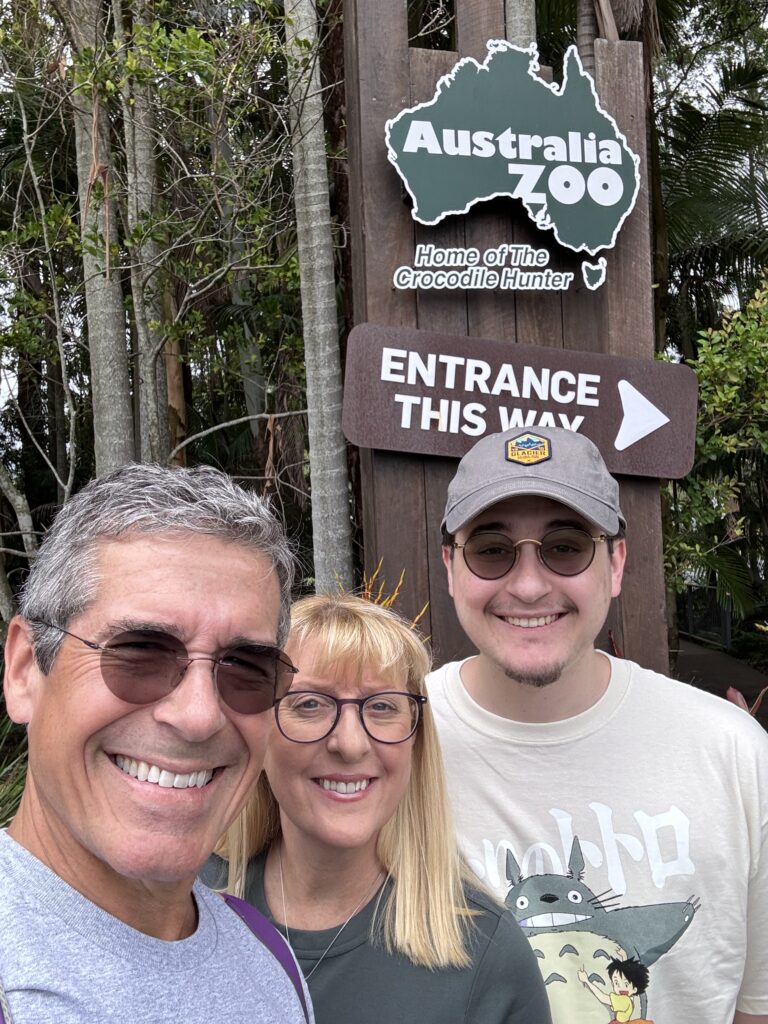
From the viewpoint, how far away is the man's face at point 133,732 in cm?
110

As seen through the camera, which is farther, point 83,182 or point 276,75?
point 276,75

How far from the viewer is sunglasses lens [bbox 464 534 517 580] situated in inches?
79.9

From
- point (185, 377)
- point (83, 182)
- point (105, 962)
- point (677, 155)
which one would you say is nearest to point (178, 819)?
point (105, 962)

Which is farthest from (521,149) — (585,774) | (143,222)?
(585,774)

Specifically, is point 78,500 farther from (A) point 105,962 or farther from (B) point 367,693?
(B) point 367,693

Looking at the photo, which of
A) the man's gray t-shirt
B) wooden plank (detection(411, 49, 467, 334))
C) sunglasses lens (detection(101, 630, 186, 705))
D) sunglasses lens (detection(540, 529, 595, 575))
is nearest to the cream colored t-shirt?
sunglasses lens (detection(540, 529, 595, 575))

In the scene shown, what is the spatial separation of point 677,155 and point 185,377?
16.5 feet

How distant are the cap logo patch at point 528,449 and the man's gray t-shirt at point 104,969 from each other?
1.18 meters

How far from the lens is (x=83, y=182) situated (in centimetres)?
464

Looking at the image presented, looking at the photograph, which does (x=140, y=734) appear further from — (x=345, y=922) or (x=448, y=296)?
(x=448, y=296)

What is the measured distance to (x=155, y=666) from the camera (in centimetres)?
112

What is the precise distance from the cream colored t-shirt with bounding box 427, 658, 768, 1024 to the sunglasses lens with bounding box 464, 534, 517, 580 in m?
0.33

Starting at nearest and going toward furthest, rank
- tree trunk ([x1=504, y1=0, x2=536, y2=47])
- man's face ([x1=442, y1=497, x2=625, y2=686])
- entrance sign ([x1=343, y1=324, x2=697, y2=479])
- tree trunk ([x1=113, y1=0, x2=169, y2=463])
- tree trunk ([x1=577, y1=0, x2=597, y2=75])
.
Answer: man's face ([x1=442, y1=497, x2=625, y2=686]) < entrance sign ([x1=343, y1=324, x2=697, y2=479]) < tree trunk ([x1=504, y1=0, x2=536, y2=47]) < tree trunk ([x1=577, y1=0, x2=597, y2=75]) < tree trunk ([x1=113, y1=0, x2=169, y2=463])

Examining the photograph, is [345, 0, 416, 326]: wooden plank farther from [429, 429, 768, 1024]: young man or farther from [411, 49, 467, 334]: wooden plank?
[429, 429, 768, 1024]: young man
